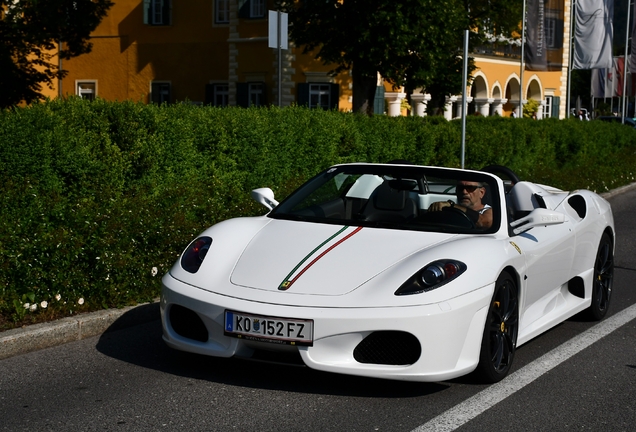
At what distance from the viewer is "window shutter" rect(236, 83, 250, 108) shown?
41375 millimetres

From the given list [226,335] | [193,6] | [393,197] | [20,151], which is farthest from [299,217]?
[193,6]

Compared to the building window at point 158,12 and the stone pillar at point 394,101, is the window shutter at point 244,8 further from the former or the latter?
the stone pillar at point 394,101

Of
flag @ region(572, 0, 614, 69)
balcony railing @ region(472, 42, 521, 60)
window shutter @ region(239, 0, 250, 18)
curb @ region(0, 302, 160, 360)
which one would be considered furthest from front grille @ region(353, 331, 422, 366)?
balcony railing @ region(472, 42, 521, 60)

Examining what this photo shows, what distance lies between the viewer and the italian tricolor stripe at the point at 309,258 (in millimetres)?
5994

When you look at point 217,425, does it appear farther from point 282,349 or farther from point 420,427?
point 420,427

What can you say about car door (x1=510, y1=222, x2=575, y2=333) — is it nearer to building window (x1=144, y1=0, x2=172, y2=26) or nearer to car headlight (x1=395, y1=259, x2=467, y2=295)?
car headlight (x1=395, y1=259, x2=467, y2=295)

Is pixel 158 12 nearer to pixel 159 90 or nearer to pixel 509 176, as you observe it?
pixel 159 90

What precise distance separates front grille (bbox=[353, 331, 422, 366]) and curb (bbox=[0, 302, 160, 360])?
8.08 ft

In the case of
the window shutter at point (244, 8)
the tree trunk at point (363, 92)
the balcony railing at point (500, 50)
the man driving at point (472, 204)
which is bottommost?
the man driving at point (472, 204)

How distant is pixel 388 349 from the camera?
574cm

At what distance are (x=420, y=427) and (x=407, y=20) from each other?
25281 mm

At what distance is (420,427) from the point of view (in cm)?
528

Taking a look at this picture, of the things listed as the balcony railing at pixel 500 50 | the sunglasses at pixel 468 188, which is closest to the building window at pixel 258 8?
the balcony railing at pixel 500 50

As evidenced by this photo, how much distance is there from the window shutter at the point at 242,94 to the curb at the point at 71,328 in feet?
110
